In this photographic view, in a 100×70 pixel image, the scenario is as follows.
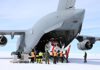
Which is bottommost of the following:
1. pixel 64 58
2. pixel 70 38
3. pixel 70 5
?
pixel 64 58

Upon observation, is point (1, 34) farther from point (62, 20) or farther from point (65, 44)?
point (62, 20)

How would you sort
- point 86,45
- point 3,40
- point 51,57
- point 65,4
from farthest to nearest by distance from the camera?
point 3,40 → point 86,45 → point 51,57 → point 65,4

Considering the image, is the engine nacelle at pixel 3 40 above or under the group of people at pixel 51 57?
above

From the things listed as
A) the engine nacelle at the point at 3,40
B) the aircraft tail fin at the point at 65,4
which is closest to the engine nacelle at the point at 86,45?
the aircraft tail fin at the point at 65,4

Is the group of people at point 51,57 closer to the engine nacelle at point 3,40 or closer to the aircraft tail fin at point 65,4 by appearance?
the aircraft tail fin at point 65,4

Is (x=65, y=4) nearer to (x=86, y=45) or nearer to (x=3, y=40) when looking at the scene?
(x=86, y=45)

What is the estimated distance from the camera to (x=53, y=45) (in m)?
25.3

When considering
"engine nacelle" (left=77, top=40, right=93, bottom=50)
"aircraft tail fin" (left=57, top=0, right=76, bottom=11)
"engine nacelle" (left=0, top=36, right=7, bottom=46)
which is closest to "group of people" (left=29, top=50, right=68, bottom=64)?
"aircraft tail fin" (left=57, top=0, right=76, bottom=11)

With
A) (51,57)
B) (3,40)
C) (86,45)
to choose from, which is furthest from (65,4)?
(3,40)

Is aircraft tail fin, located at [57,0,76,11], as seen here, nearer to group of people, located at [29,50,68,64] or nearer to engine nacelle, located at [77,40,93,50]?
group of people, located at [29,50,68,64]

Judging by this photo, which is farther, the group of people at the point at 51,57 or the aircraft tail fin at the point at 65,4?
the aircraft tail fin at the point at 65,4

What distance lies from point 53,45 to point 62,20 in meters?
2.84

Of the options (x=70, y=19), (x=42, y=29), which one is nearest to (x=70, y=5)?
(x=70, y=19)

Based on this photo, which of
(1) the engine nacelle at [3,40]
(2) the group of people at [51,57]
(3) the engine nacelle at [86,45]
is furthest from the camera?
(1) the engine nacelle at [3,40]
